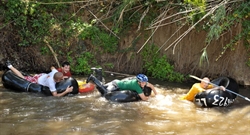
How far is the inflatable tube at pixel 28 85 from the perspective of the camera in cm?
715

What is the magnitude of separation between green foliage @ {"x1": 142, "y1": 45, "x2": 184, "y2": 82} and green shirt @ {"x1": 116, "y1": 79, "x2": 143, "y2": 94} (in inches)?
94.3

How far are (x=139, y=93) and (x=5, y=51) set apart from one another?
5.17 m

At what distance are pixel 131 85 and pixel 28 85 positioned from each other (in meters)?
2.36

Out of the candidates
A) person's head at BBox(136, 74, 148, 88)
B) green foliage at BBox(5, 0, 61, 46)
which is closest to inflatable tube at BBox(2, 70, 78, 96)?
person's head at BBox(136, 74, 148, 88)

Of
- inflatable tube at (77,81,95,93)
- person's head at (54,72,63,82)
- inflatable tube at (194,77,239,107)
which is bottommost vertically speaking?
inflatable tube at (194,77,239,107)

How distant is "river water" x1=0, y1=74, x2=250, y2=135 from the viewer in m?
5.09

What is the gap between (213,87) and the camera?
22.5 ft

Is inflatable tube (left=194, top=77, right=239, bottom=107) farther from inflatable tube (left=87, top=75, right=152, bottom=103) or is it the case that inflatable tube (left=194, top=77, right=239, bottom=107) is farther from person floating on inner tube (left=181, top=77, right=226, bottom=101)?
inflatable tube (left=87, top=75, right=152, bottom=103)

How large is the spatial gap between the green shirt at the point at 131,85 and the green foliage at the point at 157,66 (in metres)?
2.40

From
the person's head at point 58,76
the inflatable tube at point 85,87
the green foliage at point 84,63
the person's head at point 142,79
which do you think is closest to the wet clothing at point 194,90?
the person's head at point 142,79

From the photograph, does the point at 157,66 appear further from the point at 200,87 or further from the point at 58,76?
the point at 58,76

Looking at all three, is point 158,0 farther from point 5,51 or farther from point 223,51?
point 5,51

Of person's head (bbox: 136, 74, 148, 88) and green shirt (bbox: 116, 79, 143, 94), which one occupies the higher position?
person's head (bbox: 136, 74, 148, 88)

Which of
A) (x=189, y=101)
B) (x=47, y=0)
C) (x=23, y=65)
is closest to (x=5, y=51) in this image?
(x=23, y=65)
